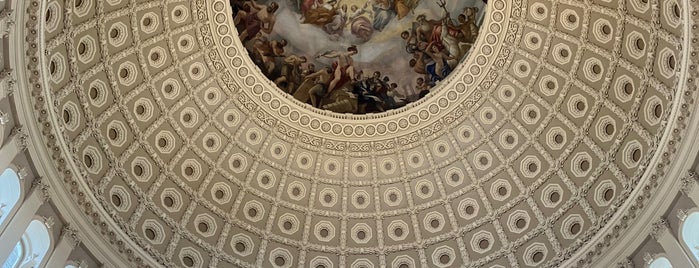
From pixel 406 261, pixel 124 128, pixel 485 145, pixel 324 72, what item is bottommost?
pixel 406 261

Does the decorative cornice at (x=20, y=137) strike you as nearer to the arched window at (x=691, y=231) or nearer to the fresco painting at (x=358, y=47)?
the fresco painting at (x=358, y=47)

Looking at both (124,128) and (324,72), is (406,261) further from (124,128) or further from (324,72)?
(124,128)

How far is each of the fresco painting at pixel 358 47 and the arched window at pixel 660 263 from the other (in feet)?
35.2

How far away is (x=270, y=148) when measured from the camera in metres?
27.3

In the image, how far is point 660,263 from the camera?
791 inches

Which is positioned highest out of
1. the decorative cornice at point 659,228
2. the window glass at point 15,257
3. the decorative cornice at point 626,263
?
the decorative cornice at point 659,228

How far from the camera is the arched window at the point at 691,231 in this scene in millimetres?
18922

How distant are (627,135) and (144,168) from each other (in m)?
15.0

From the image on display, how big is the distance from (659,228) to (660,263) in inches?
39.2

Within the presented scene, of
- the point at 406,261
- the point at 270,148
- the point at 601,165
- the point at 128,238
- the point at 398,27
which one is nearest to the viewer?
the point at 128,238

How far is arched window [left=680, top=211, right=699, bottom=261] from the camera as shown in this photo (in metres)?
18.9

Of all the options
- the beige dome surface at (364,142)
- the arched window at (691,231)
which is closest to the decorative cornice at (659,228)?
the arched window at (691,231)

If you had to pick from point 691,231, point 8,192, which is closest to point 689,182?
point 691,231

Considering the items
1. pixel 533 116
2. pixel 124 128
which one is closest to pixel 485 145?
pixel 533 116
